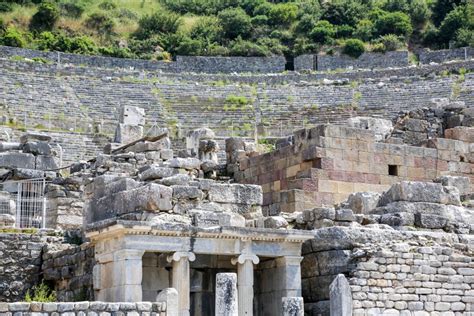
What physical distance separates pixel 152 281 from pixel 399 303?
3294 millimetres

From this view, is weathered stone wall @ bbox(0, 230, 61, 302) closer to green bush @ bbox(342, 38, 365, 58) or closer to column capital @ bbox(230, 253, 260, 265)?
column capital @ bbox(230, 253, 260, 265)

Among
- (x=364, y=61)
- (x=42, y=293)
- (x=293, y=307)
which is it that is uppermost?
(x=364, y=61)

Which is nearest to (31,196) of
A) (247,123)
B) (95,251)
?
(95,251)

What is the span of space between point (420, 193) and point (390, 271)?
1689mm

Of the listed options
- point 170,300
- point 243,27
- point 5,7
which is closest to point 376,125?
point 170,300

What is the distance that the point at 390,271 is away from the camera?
12.7m

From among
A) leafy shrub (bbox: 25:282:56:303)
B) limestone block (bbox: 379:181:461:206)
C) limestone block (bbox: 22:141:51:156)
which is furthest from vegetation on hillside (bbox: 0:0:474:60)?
limestone block (bbox: 379:181:461:206)

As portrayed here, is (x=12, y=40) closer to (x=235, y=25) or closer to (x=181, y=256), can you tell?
(x=235, y=25)

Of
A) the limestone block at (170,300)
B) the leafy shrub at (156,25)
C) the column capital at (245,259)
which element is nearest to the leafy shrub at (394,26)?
the leafy shrub at (156,25)

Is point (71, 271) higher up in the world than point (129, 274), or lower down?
higher up

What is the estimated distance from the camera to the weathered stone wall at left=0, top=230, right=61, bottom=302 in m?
14.1

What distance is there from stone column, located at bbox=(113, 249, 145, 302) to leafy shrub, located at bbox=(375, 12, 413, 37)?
189 feet

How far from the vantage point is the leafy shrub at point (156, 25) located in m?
69.8

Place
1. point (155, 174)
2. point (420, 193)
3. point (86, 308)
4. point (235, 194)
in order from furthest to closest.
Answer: point (420, 193)
point (155, 174)
point (235, 194)
point (86, 308)
